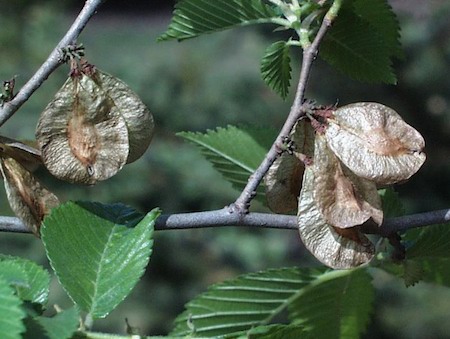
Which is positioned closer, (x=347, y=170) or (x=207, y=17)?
(x=347, y=170)

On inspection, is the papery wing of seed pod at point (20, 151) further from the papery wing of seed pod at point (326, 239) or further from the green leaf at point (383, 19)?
the green leaf at point (383, 19)

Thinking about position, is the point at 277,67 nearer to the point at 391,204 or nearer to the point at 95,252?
the point at 391,204

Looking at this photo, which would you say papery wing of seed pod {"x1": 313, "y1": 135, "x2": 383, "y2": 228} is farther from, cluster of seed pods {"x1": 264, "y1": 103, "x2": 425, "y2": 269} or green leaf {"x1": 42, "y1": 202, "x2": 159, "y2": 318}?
green leaf {"x1": 42, "y1": 202, "x2": 159, "y2": 318}

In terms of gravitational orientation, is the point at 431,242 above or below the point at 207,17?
below

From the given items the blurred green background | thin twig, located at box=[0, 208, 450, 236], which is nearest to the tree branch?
thin twig, located at box=[0, 208, 450, 236]

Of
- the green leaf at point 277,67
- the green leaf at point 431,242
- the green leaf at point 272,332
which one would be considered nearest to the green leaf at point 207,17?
the green leaf at point 277,67

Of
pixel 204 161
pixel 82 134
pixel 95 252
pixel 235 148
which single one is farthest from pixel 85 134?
pixel 204 161
